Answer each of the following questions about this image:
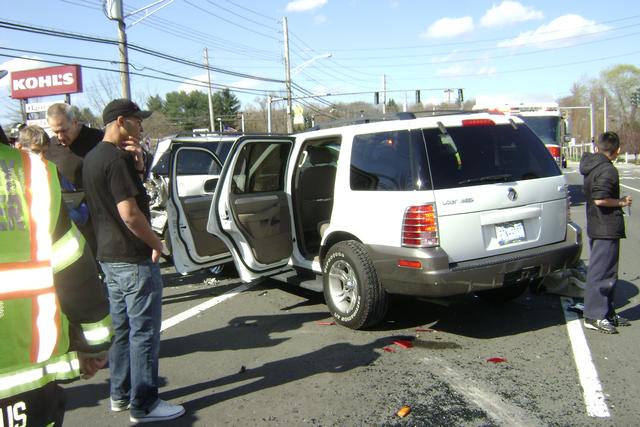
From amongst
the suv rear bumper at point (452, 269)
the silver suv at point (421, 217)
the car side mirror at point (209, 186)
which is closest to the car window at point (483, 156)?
the silver suv at point (421, 217)

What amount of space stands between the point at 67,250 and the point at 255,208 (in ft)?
12.4

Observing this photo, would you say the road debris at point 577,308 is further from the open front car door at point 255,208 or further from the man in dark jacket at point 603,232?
the open front car door at point 255,208

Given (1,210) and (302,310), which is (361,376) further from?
(1,210)

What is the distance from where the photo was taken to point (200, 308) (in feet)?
20.0

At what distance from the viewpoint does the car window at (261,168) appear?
579 centimetres

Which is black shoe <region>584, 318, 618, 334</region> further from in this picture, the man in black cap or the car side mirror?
the car side mirror

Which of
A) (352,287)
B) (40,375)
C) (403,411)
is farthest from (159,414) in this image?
(352,287)

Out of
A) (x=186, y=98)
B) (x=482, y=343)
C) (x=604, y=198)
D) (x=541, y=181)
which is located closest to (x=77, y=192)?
(x=482, y=343)

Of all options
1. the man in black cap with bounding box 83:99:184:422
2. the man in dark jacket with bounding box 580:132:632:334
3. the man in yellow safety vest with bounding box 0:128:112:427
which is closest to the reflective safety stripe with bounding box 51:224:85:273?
the man in yellow safety vest with bounding box 0:128:112:427

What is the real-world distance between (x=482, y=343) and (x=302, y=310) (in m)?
2.05

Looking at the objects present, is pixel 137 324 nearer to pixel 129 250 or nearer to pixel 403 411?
pixel 129 250

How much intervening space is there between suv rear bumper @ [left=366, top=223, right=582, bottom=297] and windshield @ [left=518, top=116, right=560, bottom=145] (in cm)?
1169

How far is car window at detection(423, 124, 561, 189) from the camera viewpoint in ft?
14.2

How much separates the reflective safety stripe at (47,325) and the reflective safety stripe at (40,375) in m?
0.04
